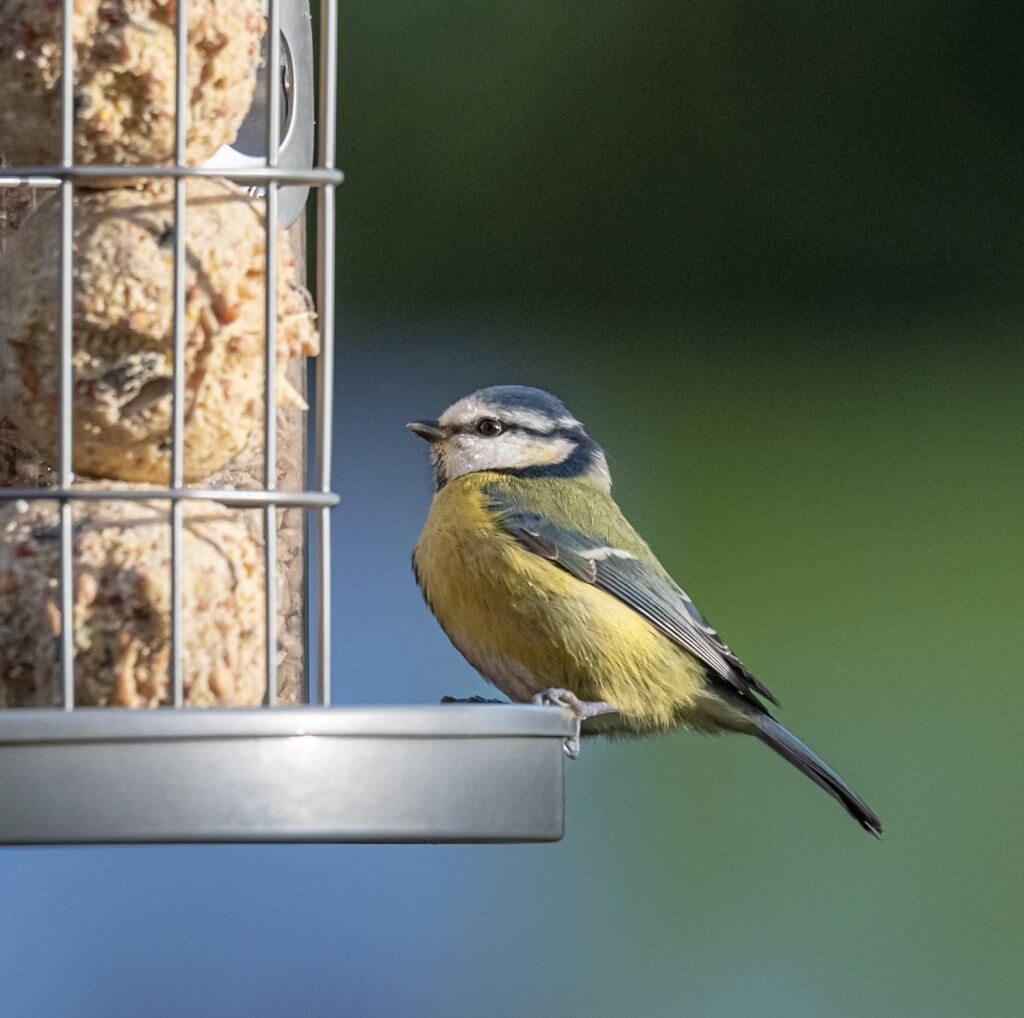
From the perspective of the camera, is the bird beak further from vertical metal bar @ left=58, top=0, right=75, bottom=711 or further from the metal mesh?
vertical metal bar @ left=58, top=0, right=75, bottom=711

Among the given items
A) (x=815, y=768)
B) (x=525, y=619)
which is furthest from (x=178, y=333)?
(x=815, y=768)

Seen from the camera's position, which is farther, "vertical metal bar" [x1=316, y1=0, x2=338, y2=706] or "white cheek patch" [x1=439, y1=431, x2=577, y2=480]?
"white cheek patch" [x1=439, y1=431, x2=577, y2=480]

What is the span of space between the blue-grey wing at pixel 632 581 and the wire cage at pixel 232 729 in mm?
1177

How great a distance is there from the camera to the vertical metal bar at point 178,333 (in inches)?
63.2

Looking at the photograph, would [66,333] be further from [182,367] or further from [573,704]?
[573,704]

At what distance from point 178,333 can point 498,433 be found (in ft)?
5.34

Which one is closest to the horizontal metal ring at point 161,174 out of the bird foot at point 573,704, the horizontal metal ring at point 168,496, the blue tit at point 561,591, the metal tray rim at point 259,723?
the horizontal metal ring at point 168,496

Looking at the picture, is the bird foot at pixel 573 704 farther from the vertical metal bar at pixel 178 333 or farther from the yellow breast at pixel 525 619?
the vertical metal bar at pixel 178 333

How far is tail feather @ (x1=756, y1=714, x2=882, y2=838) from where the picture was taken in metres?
3.21

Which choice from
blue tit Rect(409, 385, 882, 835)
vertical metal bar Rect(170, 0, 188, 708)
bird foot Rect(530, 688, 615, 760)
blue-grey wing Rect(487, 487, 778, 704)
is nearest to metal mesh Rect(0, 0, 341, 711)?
vertical metal bar Rect(170, 0, 188, 708)

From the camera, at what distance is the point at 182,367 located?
166cm

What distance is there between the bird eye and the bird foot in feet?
1.62

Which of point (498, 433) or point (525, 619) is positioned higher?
point (498, 433)

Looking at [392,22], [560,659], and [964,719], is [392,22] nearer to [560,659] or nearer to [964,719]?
[560,659]
